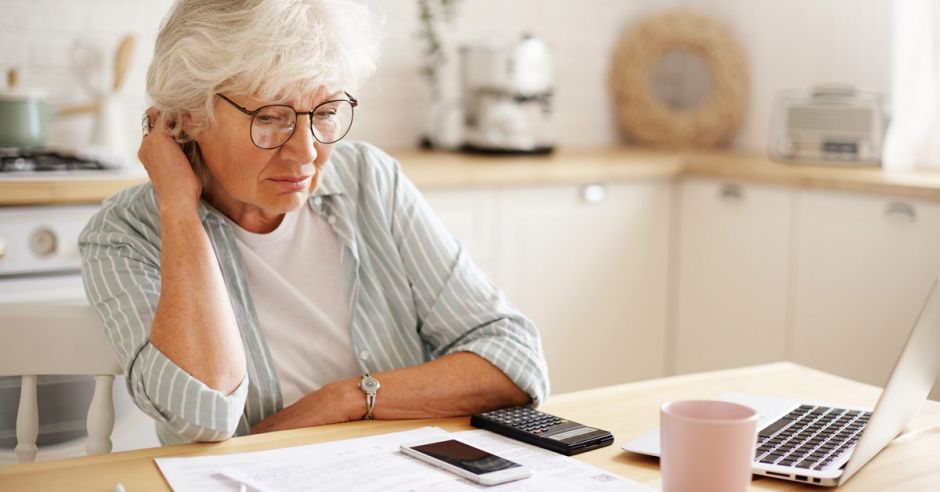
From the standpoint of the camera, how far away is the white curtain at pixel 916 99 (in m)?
3.00

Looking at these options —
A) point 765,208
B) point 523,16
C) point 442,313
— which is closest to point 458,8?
point 523,16

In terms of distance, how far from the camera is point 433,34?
3379 mm

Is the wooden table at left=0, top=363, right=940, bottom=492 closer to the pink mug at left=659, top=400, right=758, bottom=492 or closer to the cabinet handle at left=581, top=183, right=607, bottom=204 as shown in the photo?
the pink mug at left=659, top=400, right=758, bottom=492

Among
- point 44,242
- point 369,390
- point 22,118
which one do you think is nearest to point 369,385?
point 369,390

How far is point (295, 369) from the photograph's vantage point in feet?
5.16

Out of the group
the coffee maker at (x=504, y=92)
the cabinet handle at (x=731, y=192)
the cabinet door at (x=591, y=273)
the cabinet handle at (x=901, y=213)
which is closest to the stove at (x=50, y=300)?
the cabinet door at (x=591, y=273)

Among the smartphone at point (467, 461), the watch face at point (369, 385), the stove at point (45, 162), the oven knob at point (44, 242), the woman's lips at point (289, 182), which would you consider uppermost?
the woman's lips at point (289, 182)

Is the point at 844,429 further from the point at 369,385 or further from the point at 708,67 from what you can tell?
the point at 708,67

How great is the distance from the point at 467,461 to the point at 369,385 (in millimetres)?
348

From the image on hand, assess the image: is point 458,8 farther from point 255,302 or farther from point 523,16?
point 255,302

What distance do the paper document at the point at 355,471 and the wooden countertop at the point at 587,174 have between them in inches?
52.3

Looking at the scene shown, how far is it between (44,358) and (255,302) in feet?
1.14

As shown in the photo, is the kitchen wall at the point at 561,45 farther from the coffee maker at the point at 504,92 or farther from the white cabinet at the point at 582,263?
the white cabinet at the point at 582,263

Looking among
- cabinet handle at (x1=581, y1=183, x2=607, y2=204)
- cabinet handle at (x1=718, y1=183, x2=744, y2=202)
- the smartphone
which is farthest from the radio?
the smartphone
